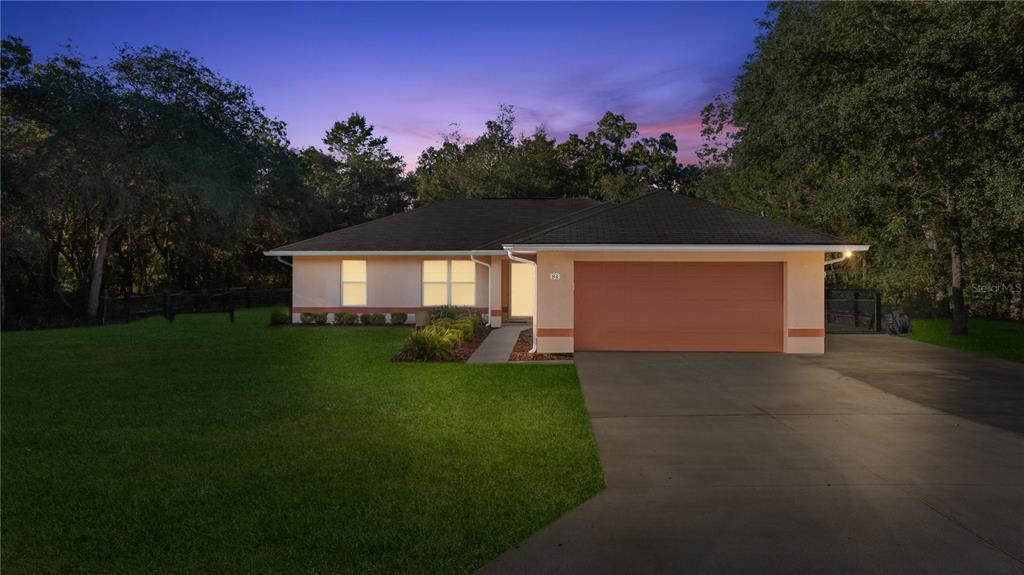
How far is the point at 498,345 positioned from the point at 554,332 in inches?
86.9

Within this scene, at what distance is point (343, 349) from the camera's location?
15.3 meters

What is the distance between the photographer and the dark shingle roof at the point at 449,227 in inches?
856

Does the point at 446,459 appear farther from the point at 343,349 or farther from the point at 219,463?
the point at 343,349

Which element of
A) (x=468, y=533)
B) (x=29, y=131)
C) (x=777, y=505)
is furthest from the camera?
(x=29, y=131)

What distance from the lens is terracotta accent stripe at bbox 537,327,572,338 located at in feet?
46.8

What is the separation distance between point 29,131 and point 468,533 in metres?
28.4

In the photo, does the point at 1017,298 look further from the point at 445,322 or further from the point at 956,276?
the point at 445,322

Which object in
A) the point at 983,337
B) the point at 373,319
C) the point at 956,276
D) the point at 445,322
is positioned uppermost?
the point at 956,276


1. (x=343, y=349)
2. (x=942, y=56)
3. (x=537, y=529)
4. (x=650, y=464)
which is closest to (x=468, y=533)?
(x=537, y=529)

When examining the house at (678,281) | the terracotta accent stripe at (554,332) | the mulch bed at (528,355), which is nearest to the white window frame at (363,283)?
the house at (678,281)

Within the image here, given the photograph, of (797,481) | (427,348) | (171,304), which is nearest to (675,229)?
(427,348)

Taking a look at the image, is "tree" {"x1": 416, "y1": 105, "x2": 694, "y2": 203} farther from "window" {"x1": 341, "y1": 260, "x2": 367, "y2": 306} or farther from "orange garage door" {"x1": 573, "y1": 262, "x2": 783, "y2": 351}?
"orange garage door" {"x1": 573, "y1": 262, "x2": 783, "y2": 351}

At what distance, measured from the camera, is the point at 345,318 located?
2167 cm

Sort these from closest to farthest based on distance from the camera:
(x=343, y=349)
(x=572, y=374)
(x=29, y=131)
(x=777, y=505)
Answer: (x=777, y=505), (x=572, y=374), (x=343, y=349), (x=29, y=131)
